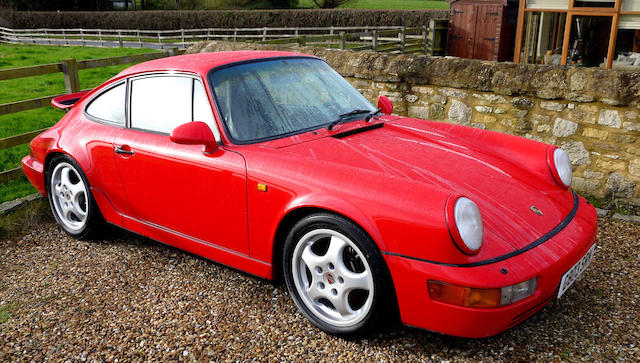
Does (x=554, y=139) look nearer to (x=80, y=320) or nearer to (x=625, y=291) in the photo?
(x=625, y=291)

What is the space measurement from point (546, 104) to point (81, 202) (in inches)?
171

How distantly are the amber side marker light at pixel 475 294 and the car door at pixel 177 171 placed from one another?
127 cm

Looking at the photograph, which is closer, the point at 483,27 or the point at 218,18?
the point at 483,27

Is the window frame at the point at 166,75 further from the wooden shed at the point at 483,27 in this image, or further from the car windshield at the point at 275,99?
the wooden shed at the point at 483,27

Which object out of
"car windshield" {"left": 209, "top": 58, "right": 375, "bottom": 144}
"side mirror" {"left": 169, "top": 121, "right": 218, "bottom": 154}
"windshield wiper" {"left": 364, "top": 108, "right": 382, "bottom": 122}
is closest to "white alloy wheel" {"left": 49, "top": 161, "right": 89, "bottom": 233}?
"side mirror" {"left": 169, "top": 121, "right": 218, "bottom": 154}

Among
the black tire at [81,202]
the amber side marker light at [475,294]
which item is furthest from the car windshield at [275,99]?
the black tire at [81,202]

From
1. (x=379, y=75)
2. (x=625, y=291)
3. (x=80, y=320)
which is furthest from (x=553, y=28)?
(x=80, y=320)

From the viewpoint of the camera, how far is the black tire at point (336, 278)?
8.71ft

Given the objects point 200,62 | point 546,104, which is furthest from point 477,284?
point 546,104

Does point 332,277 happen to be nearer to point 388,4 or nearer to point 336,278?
point 336,278

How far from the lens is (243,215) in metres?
3.19

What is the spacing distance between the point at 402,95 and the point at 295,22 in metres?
32.0

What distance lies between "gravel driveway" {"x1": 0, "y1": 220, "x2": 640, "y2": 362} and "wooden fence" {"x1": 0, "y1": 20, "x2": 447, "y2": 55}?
43.9 ft

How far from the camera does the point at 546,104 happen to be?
16.8ft
